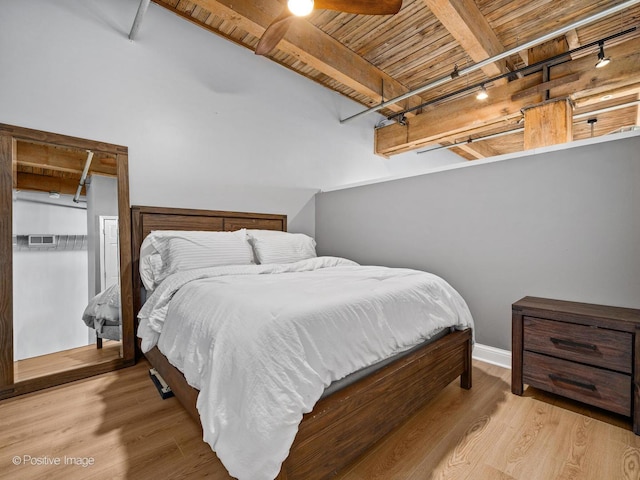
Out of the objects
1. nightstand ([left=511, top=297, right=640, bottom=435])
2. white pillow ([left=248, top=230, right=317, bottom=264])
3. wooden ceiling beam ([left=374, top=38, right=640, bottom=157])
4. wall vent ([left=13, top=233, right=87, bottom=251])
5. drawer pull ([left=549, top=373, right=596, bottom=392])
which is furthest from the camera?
wooden ceiling beam ([left=374, top=38, right=640, bottom=157])

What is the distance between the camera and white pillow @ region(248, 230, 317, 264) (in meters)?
2.67

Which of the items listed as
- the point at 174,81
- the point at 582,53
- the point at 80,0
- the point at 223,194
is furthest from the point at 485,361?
the point at 80,0

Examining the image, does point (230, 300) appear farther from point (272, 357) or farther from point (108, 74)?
point (108, 74)

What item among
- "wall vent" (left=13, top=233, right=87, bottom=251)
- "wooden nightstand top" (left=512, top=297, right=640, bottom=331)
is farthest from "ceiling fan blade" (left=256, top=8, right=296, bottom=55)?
"wooden nightstand top" (left=512, top=297, right=640, bottom=331)

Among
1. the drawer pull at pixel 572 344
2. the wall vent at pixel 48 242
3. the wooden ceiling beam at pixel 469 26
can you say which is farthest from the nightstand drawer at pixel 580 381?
the wall vent at pixel 48 242

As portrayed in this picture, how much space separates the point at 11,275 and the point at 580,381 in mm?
3521

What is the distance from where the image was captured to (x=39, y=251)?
211 centimetres

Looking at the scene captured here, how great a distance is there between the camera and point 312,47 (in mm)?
2996

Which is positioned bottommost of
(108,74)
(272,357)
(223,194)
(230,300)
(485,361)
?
(485,361)

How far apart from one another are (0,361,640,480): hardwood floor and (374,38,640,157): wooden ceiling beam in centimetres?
314

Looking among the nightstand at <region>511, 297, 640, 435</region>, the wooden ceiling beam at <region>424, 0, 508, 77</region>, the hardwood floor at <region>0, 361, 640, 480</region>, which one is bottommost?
the hardwood floor at <region>0, 361, 640, 480</region>

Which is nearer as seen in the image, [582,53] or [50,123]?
[50,123]

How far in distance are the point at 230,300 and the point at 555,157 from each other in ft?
7.63

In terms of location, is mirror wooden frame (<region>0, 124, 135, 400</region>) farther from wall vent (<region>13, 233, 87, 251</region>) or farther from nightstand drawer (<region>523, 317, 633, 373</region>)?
nightstand drawer (<region>523, 317, 633, 373</region>)
